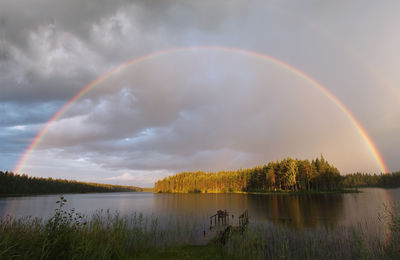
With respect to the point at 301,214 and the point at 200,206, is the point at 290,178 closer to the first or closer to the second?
the point at 200,206

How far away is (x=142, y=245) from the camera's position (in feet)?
58.5

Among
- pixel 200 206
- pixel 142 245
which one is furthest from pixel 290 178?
pixel 142 245

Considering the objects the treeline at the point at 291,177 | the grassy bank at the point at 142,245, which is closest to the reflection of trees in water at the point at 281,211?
the grassy bank at the point at 142,245

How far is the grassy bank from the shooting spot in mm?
11188

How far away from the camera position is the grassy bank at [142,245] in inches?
440

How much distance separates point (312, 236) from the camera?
20.9 m

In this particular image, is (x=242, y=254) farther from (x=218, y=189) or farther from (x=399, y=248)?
(x=218, y=189)

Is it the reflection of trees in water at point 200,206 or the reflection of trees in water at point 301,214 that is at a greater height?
the reflection of trees in water at point 301,214

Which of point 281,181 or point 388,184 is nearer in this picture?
point 281,181

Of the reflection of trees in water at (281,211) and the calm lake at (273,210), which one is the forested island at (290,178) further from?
the reflection of trees in water at (281,211)

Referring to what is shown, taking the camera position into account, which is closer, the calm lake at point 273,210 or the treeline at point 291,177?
the calm lake at point 273,210

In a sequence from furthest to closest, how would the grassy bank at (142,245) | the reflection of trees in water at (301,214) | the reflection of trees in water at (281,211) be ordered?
1. the reflection of trees in water at (281,211)
2. the reflection of trees in water at (301,214)
3. the grassy bank at (142,245)

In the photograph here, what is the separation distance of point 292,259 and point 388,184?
25429 cm

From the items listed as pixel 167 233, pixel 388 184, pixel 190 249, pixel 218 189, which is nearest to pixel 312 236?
pixel 190 249
